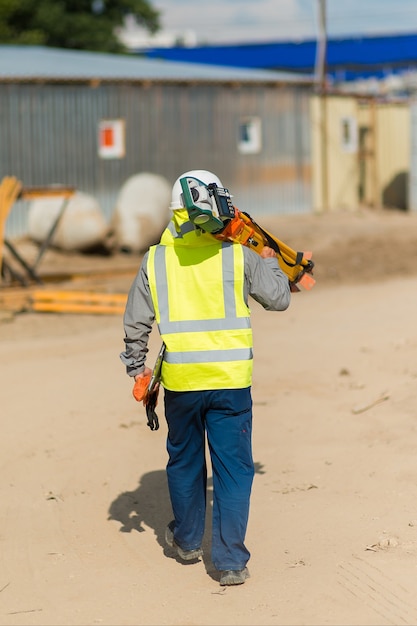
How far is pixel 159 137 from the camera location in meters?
24.3

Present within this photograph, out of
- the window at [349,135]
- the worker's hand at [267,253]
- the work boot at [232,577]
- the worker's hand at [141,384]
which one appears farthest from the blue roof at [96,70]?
the work boot at [232,577]

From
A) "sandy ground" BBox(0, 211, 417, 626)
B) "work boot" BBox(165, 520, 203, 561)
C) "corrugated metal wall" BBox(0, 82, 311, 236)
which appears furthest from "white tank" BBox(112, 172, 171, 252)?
"work boot" BBox(165, 520, 203, 561)

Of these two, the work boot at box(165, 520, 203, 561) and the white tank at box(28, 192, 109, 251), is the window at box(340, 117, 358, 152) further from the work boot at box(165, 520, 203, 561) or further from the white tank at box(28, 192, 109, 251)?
the work boot at box(165, 520, 203, 561)

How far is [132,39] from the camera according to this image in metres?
118

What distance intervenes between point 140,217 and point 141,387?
15.0m

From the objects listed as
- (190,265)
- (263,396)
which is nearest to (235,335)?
(190,265)

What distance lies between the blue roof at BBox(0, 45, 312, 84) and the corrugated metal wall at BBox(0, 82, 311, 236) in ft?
0.67

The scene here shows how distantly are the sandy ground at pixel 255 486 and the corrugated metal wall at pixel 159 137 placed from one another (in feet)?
29.8

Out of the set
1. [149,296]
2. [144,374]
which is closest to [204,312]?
[149,296]

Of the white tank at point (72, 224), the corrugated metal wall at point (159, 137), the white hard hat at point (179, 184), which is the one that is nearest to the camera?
the white hard hat at point (179, 184)

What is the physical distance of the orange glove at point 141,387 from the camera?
18.5 ft

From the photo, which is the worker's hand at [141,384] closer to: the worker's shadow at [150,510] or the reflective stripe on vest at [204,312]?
the reflective stripe on vest at [204,312]

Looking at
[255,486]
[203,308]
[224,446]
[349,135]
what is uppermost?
[203,308]

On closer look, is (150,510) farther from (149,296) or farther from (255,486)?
(149,296)
